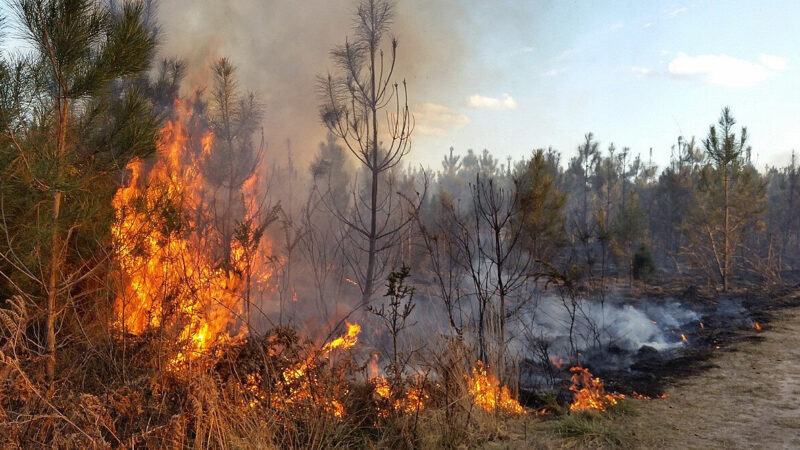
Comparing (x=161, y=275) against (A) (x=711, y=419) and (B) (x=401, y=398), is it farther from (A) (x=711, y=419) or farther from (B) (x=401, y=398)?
(A) (x=711, y=419)

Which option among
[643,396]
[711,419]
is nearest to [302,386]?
[711,419]

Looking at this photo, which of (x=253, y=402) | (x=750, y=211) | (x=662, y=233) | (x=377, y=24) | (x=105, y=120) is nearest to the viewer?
(x=253, y=402)

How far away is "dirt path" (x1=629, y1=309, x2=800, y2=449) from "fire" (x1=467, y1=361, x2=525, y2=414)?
4.16ft

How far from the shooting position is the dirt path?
4523 mm

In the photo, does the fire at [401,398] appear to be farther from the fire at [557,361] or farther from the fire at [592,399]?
the fire at [557,361]

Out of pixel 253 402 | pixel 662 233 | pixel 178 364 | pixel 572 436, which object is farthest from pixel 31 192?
pixel 662 233

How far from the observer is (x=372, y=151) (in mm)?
7973

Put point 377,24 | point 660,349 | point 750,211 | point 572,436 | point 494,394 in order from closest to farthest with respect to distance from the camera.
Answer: point 572,436 → point 494,394 → point 377,24 → point 660,349 → point 750,211

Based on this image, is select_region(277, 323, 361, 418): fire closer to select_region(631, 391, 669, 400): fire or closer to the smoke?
select_region(631, 391, 669, 400): fire

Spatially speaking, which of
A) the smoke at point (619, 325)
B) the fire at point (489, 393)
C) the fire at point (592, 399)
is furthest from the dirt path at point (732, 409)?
the smoke at point (619, 325)

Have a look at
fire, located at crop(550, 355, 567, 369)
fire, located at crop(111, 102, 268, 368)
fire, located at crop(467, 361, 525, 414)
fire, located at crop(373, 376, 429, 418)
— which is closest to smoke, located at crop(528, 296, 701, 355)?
fire, located at crop(550, 355, 567, 369)

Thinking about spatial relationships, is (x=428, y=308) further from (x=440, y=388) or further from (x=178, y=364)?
(x=178, y=364)

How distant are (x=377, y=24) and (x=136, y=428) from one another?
268 inches

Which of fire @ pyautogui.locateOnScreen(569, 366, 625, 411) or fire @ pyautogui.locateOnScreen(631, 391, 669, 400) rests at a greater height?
fire @ pyautogui.locateOnScreen(569, 366, 625, 411)
